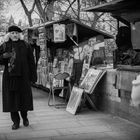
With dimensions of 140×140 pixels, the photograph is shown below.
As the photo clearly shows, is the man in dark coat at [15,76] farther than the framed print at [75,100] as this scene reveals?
A: No

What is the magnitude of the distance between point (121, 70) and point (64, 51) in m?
4.39

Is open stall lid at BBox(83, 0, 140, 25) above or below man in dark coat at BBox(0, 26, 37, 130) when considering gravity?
above

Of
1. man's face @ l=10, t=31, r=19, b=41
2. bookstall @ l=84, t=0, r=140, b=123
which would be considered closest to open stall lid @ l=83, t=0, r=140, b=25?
bookstall @ l=84, t=0, r=140, b=123

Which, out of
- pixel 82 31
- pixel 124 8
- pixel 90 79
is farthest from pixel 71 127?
pixel 82 31

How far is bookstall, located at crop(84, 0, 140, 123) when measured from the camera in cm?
667

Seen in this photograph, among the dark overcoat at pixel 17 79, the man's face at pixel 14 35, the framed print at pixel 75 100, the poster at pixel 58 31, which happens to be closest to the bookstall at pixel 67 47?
the poster at pixel 58 31

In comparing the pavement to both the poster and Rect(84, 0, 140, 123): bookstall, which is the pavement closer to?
Rect(84, 0, 140, 123): bookstall

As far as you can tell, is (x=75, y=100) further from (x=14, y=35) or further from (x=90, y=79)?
(x=14, y=35)

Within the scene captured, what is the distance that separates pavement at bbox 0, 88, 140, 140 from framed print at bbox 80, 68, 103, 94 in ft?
1.99

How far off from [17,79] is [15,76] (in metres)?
0.08

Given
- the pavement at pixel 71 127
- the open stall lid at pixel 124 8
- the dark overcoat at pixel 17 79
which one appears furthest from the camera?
the dark overcoat at pixel 17 79

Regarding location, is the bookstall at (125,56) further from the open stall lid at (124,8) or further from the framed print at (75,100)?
the framed print at (75,100)

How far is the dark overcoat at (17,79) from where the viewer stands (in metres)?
7.07

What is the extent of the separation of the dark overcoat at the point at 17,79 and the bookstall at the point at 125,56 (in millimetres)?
1587
